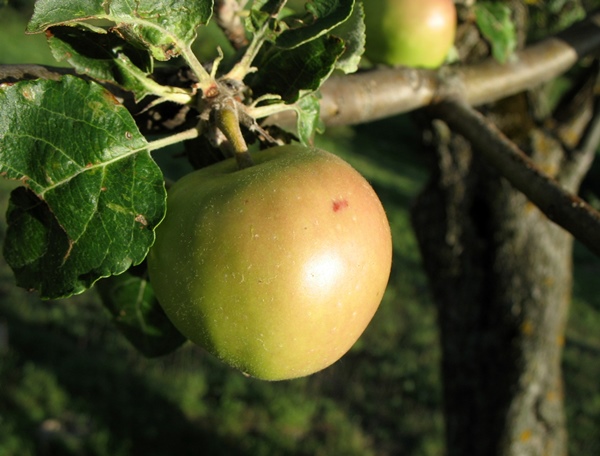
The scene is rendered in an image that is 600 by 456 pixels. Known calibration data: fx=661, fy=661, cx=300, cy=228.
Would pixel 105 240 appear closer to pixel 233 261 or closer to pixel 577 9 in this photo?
pixel 233 261

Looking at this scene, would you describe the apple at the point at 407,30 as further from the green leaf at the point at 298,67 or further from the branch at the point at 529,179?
the green leaf at the point at 298,67

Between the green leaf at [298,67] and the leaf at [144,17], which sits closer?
the leaf at [144,17]

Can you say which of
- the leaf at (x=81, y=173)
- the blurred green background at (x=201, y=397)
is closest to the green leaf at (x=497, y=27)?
the leaf at (x=81, y=173)

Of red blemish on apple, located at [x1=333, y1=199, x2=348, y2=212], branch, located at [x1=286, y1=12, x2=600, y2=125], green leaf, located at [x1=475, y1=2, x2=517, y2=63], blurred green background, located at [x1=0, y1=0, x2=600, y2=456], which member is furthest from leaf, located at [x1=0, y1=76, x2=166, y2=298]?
blurred green background, located at [x1=0, y1=0, x2=600, y2=456]

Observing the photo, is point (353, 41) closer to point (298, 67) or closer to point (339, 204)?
point (298, 67)

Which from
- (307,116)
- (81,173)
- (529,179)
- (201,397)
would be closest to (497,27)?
(529,179)

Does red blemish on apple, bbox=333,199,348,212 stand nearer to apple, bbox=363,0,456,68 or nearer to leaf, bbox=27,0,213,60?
leaf, bbox=27,0,213,60
